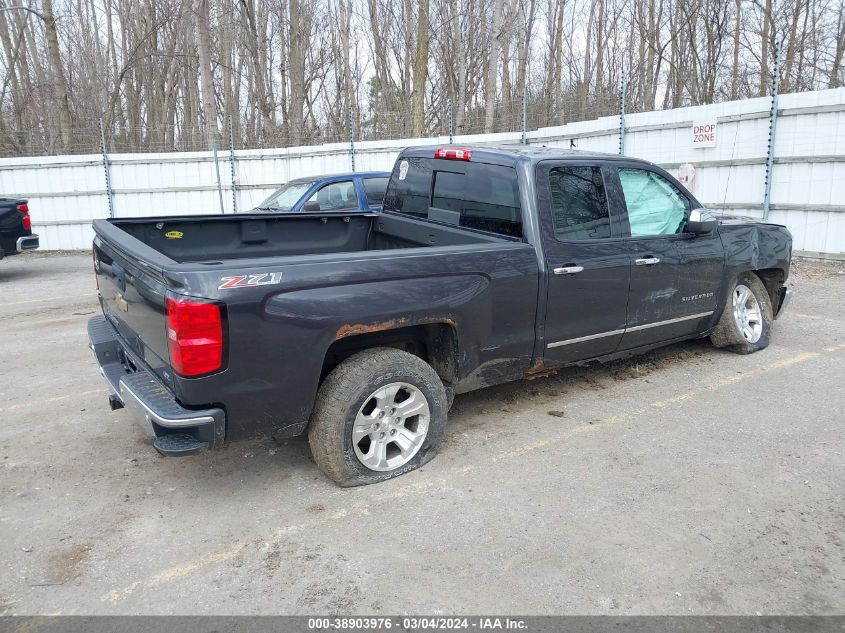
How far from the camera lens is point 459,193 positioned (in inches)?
187

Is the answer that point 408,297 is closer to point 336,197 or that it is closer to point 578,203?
point 578,203

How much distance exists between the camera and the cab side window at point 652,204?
484cm

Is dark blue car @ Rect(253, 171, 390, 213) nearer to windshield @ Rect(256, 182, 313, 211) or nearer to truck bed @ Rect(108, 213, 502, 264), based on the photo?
windshield @ Rect(256, 182, 313, 211)

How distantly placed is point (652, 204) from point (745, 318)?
1.75m

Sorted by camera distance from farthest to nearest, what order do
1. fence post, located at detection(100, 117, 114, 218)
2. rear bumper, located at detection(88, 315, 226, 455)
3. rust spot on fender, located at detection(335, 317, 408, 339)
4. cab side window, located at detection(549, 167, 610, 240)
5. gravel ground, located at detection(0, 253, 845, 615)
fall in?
fence post, located at detection(100, 117, 114, 218)
cab side window, located at detection(549, 167, 610, 240)
rust spot on fender, located at detection(335, 317, 408, 339)
rear bumper, located at detection(88, 315, 226, 455)
gravel ground, located at detection(0, 253, 845, 615)

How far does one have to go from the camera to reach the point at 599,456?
160 inches

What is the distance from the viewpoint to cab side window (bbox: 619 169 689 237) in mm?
4844

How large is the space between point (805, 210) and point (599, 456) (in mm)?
8081

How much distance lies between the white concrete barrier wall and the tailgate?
32.4ft

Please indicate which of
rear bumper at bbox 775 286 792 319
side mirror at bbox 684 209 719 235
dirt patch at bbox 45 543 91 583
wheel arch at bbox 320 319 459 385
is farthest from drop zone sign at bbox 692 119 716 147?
dirt patch at bbox 45 543 91 583

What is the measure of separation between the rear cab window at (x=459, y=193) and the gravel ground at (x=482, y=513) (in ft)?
4.62

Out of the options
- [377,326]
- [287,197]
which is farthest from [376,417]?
[287,197]

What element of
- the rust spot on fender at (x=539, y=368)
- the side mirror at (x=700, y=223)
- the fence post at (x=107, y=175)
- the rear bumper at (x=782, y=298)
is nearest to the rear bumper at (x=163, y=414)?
the rust spot on fender at (x=539, y=368)

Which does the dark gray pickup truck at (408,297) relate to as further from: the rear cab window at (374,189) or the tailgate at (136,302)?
the rear cab window at (374,189)
